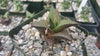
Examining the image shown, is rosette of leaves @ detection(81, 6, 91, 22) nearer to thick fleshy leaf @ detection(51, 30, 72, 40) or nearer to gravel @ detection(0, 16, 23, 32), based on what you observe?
gravel @ detection(0, 16, 23, 32)

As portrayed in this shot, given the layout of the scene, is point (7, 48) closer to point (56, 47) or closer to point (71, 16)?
point (56, 47)

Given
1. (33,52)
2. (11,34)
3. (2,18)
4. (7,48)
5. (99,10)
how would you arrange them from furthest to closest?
Answer: 1. (99,10)
2. (2,18)
3. (7,48)
4. (11,34)
5. (33,52)

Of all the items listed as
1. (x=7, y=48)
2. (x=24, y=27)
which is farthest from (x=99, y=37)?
(x=7, y=48)

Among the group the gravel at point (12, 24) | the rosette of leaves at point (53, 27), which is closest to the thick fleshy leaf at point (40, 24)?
the rosette of leaves at point (53, 27)

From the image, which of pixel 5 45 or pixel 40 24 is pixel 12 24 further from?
pixel 40 24

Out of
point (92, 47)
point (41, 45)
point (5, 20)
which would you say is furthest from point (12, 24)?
point (92, 47)

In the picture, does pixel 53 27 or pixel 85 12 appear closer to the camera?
pixel 53 27

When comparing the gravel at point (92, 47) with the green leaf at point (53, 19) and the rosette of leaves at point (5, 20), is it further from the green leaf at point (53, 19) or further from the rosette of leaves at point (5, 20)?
the rosette of leaves at point (5, 20)

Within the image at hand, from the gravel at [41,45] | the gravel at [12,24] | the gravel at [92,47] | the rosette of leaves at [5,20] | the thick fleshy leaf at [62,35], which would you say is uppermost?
the thick fleshy leaf at [62,35]
